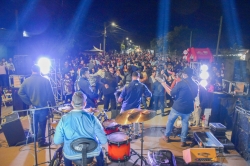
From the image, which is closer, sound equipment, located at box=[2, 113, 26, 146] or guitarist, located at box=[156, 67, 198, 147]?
guitarist, located at box=[156, 67, 198, 147]

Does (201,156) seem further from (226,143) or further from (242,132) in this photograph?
(242,132)

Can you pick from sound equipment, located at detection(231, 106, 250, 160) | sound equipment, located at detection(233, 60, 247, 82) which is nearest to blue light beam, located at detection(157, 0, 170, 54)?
sound equipment, located at detection(233, 60, 247, 82)

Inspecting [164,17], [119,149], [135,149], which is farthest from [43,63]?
[164,17]

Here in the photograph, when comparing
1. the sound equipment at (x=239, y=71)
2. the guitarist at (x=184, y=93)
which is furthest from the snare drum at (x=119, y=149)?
the sound equipment at (x=239, y=71)

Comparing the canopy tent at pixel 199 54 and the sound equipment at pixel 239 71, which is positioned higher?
the canopy tent at pixel 199 54

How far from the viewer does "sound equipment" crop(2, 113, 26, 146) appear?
18.2ft

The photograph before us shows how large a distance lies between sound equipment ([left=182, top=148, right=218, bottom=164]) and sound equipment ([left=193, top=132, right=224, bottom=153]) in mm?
328

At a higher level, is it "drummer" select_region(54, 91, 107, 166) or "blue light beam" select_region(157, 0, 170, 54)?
"blue light beam" select_region(157, 0, 170, 54)

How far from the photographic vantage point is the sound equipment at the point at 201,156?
14.8ft

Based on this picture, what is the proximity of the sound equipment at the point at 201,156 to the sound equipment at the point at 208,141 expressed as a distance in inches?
12.9

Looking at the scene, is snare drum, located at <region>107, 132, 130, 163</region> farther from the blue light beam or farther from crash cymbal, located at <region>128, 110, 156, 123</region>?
the blue light beam

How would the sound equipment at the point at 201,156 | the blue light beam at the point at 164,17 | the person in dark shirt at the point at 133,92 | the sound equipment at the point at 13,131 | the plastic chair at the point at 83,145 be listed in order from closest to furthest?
the plastic chair at the point at 83,145
the sound equipment at the point at 201,156
the sound equipment at the point at 13,131
the person in dark shirt at the point at 133,92
the blue light beam at the point at 164,17

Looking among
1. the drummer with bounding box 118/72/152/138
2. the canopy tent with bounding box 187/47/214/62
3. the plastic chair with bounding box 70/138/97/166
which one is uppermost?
the canopy tent with bounding box 187/47/214/62

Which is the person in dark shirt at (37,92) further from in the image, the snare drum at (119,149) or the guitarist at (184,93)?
the guitarist at (184,93)
